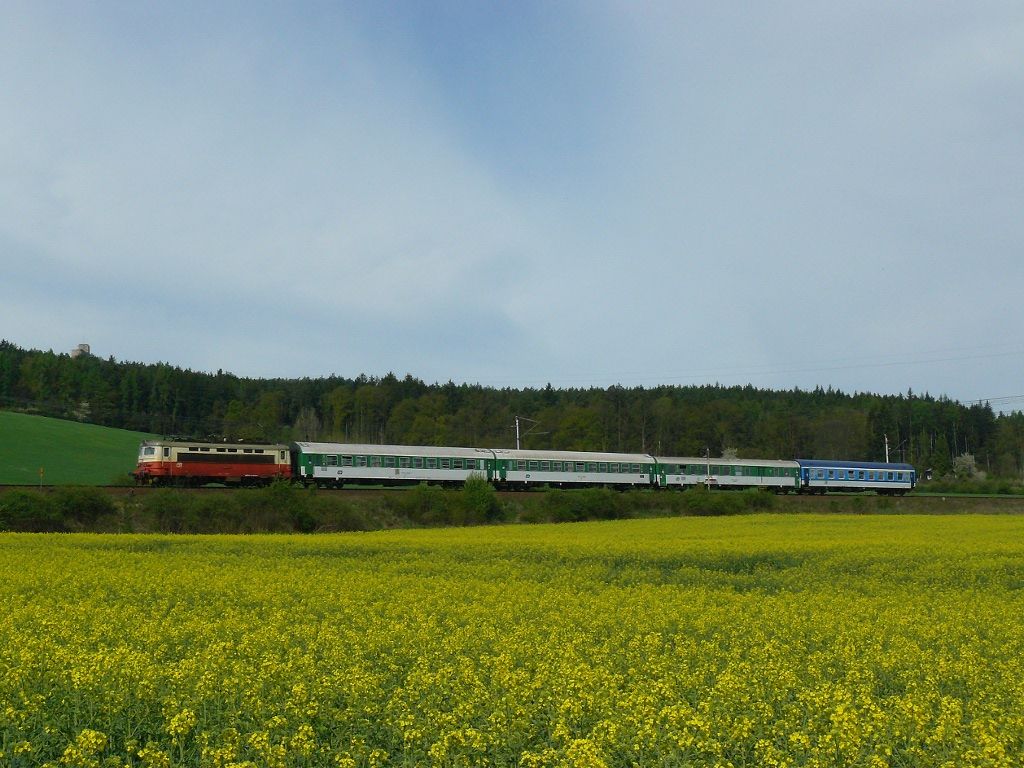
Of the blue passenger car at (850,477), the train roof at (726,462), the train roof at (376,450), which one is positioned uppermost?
the train roof at (376,450)

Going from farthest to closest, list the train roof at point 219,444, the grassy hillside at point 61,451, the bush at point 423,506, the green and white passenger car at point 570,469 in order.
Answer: the grassy hillside at point 61,451 < the green and white passenger car at point 570,469 < the bush at point 423,506 < the train roof at point 219,444

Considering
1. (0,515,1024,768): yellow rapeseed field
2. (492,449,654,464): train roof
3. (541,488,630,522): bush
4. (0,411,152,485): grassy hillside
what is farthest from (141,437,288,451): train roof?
(0,515,1024,768): yellow rapeseed field

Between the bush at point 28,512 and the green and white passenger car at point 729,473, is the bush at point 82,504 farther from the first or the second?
the green and white passenger car at point 729,473

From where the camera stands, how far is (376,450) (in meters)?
55.0

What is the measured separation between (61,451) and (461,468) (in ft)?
164

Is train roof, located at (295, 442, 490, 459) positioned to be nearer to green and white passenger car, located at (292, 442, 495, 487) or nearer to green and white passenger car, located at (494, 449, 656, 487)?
green and white passenger car, located at (292, 442, 495, 487)

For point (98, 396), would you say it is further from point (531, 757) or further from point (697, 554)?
point (531, 757)

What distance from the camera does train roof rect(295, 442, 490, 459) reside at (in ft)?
176

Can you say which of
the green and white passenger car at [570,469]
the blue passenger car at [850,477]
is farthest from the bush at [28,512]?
the blue passenger car at [850,477]

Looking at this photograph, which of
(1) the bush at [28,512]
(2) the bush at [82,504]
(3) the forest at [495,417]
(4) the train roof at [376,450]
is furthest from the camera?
(3) the forest at [495,417]

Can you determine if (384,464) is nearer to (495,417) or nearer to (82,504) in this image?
(82,504)

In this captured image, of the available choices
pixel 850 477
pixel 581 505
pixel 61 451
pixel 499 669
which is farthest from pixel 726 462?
pixel 61 451

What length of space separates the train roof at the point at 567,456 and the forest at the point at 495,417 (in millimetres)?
48506

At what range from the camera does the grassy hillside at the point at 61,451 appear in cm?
7362
